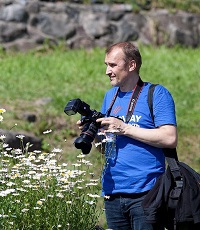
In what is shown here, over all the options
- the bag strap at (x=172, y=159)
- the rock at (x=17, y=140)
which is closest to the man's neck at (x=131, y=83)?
the bag strap at (x=172, y=159)

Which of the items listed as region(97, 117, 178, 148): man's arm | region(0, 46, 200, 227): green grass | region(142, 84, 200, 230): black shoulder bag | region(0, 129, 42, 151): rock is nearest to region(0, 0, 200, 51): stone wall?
region(0, 46, 200, 227): green grass

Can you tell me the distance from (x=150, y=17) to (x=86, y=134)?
8.25m

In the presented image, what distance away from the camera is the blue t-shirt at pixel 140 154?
13.4ft

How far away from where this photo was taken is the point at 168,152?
13.3 feet

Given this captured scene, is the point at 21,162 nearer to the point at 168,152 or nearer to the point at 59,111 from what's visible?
the point at 168,152

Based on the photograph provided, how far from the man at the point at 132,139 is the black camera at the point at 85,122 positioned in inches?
2.9

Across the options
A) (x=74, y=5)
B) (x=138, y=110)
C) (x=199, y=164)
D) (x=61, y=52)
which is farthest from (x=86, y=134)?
(x=74, y=5)

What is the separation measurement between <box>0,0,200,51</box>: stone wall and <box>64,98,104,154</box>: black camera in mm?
7157

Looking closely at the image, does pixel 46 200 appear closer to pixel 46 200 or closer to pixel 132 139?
pixel 46 200

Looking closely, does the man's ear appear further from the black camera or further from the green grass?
the green grass

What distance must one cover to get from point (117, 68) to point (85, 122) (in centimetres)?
36

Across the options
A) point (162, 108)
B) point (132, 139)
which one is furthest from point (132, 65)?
point (132, 139)

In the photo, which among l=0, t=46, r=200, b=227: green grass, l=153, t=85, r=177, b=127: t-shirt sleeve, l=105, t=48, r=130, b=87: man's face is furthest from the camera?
l=0, t=46, r=200, b=227: green grass

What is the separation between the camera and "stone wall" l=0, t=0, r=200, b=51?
37.2 ft
